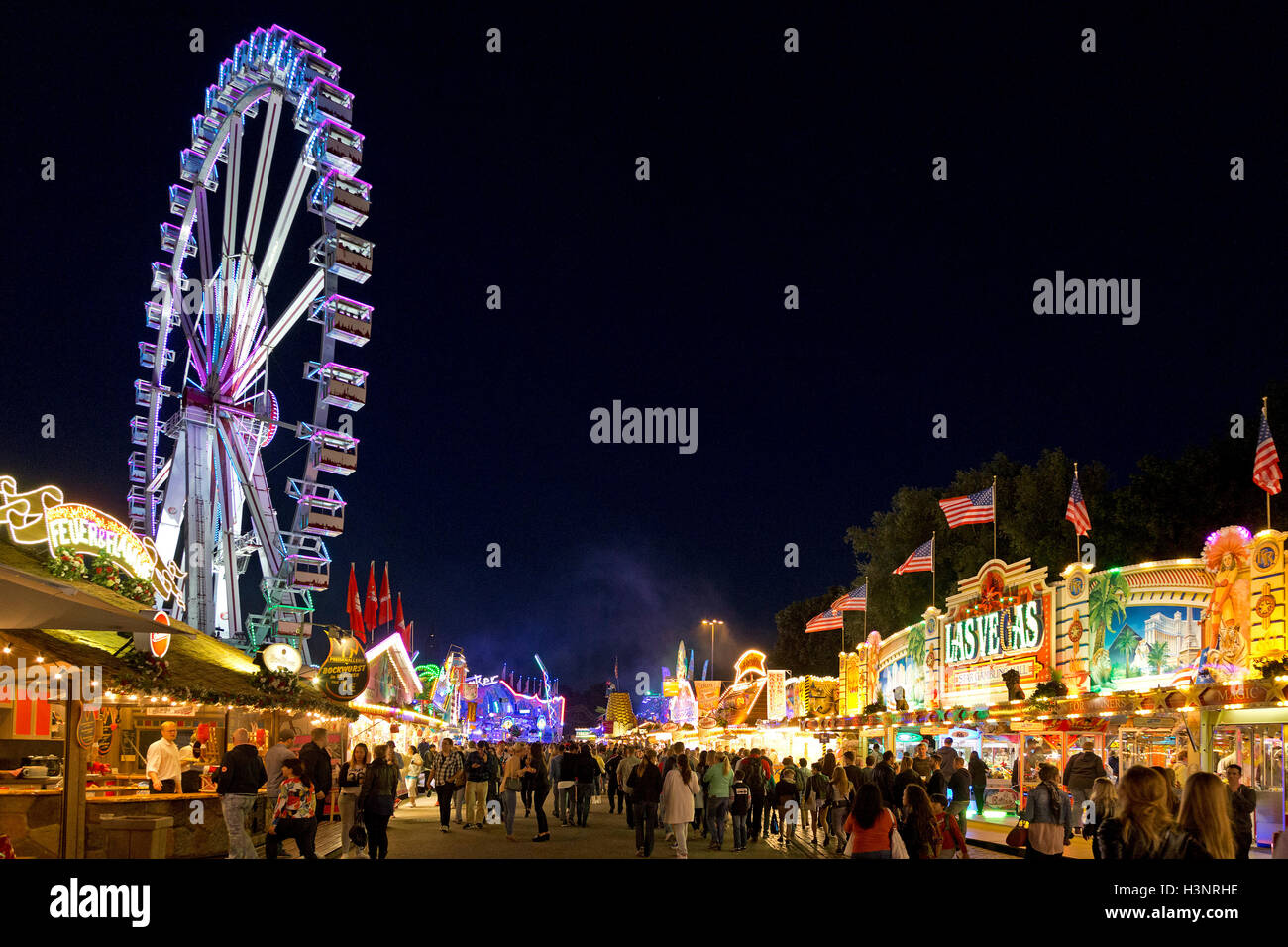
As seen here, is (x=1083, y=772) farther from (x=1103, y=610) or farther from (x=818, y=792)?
(x=1103, y=610)

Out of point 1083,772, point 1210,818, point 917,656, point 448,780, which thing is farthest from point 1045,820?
point 917,656

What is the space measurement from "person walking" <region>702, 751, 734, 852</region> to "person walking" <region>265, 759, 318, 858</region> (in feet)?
28.0

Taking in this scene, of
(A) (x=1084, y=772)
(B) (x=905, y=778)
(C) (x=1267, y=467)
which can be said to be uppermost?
(C) (x=1267, y=467)

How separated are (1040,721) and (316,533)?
66.2ft

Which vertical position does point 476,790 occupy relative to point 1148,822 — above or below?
below

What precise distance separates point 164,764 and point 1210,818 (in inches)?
522

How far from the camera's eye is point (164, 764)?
48.7 ft

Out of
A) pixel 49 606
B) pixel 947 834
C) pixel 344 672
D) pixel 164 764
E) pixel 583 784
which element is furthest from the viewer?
pixel 583 784

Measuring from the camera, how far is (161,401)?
120ft

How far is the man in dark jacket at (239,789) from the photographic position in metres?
12.4

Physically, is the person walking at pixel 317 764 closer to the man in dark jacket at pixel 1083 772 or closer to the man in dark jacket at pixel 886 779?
the man in dark jacket at pixel 886 779

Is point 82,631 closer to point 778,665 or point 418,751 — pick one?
point 418,751
